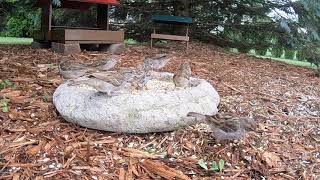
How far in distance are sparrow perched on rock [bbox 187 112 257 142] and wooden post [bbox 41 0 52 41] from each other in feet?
9.32

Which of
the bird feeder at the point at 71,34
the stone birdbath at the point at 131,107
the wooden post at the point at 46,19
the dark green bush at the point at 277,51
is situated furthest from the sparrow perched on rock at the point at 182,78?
the dark green bush at the point at 277,51

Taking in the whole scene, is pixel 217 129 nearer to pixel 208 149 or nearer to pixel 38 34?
pixel 208 149

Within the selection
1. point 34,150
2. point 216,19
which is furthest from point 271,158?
point 216,19

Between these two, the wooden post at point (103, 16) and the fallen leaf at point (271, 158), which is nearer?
the fallen leaf at point (271, 158)

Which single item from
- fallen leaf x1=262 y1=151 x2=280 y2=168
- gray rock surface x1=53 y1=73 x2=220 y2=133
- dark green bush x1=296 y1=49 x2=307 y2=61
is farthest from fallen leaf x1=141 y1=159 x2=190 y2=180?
dark green bush x1=296 y1=49 x2=307 y2=61

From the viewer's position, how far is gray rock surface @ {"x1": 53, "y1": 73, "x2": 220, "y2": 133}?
2256 millimetres

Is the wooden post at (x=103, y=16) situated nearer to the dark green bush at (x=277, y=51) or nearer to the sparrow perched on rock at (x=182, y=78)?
the sparrow perched on rock at (x=182, y=78)

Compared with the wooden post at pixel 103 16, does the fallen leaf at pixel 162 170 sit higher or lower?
lower

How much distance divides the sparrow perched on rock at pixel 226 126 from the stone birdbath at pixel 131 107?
0.40 feet

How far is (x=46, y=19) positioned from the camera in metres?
4.61

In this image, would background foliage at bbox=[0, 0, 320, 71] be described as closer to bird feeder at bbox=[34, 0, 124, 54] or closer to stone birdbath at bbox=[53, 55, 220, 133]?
bird feeder at bbox=[34, 0, 124, 54]

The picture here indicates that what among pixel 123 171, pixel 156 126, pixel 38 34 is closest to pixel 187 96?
pixel 156 126

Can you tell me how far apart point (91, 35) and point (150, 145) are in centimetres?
253

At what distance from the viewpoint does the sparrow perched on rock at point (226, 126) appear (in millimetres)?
2221
